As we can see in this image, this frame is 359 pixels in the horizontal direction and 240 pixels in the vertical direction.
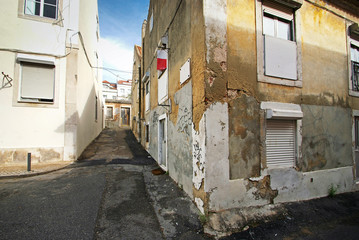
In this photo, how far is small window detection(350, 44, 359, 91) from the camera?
18.1 ft

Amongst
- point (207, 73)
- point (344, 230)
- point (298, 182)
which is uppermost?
point (207, 73)

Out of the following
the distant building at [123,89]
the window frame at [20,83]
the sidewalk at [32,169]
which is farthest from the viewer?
the distant building at [123,89]

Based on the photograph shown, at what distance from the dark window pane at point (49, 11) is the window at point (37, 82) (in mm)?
2184

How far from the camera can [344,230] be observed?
3.31m

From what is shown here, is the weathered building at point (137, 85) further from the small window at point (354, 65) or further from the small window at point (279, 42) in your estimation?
the small window at point (354, 65)

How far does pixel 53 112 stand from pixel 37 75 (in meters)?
1.67

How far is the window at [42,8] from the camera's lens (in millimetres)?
→ 6758

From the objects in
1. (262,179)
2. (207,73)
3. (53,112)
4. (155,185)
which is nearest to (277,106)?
(262,179)

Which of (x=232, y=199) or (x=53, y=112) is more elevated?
(x=53, y=112)

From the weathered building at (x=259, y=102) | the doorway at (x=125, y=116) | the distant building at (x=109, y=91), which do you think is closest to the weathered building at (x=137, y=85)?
the weathered building at (x=259, y=102)

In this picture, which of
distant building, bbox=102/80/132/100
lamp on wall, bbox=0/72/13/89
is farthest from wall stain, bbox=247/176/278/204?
distant building, bbox=102/80/132/100

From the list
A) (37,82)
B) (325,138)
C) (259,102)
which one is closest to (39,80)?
(37,82)

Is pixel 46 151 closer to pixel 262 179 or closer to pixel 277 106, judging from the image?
pixel 262 179

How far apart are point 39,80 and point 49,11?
9.99ft
